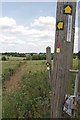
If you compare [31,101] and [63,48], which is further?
[31,101]

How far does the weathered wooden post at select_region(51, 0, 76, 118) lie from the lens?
292 cm

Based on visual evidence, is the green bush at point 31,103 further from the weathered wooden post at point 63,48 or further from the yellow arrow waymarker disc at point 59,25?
the yellow arrow waymarker disc at point 59,25

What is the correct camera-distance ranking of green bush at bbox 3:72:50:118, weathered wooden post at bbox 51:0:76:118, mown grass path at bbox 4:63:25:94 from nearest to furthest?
weathered wooden post at bbox 51:0:76:118 < green bush at bbox 3:72:50:118 < mown grass path at bbox 4:63:25:94

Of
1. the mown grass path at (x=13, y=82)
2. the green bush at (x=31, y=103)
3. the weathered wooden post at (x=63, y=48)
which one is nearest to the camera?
the weathered wooden post at (x=63, y=48)

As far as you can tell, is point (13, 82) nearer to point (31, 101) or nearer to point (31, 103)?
point (31, 101)

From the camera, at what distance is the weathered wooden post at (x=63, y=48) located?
2.92 meters

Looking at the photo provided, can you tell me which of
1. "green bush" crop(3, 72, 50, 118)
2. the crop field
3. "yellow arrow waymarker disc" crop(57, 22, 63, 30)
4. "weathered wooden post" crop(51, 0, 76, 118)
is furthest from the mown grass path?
"yellow arrow waymarker disc" crop(57, 22, 63, 30)

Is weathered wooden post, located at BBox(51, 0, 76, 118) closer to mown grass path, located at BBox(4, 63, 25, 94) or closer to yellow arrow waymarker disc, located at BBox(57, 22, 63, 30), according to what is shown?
yellow arrow waymarker disc, located at BBox(57, 22, 63, 30)

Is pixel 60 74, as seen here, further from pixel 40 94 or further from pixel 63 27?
pixel 40 94

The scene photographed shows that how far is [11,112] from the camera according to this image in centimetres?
441

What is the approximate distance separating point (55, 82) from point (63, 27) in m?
0.65

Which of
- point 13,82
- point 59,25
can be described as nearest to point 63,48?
point 59,25

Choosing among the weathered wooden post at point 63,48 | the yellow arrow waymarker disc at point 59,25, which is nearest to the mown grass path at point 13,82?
Answer: the weathered wooden post at point 63,48

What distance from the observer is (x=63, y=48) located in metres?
2.96
